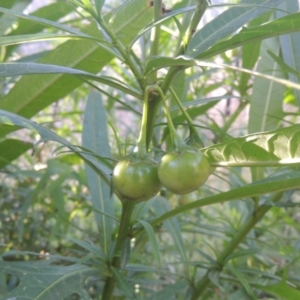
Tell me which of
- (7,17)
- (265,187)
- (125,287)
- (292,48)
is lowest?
(125,287)

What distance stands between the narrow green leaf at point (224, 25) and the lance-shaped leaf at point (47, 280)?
37 centimetres

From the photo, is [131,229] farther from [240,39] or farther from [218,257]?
[240,39]

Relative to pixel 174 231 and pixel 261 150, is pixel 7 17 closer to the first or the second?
pixel 174 231

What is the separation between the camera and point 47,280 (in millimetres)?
625

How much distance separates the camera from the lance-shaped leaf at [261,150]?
0.47 meters

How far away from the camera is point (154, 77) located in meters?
0.60

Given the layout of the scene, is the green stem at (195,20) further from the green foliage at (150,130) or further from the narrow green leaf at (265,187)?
the narrow green leaf at (265,187)

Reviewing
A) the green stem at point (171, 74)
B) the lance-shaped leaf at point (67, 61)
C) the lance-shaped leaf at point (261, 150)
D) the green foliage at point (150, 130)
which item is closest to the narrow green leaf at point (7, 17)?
the green foliage at point (150, 130)

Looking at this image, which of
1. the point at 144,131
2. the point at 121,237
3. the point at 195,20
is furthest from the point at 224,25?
the point at 121,237

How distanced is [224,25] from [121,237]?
353mm

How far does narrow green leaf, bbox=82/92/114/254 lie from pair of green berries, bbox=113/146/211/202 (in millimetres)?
299

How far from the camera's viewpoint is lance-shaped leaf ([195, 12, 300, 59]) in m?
0.48

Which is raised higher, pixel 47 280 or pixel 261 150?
pixel 261 150

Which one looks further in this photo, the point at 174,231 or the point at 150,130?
the point at 174,231
